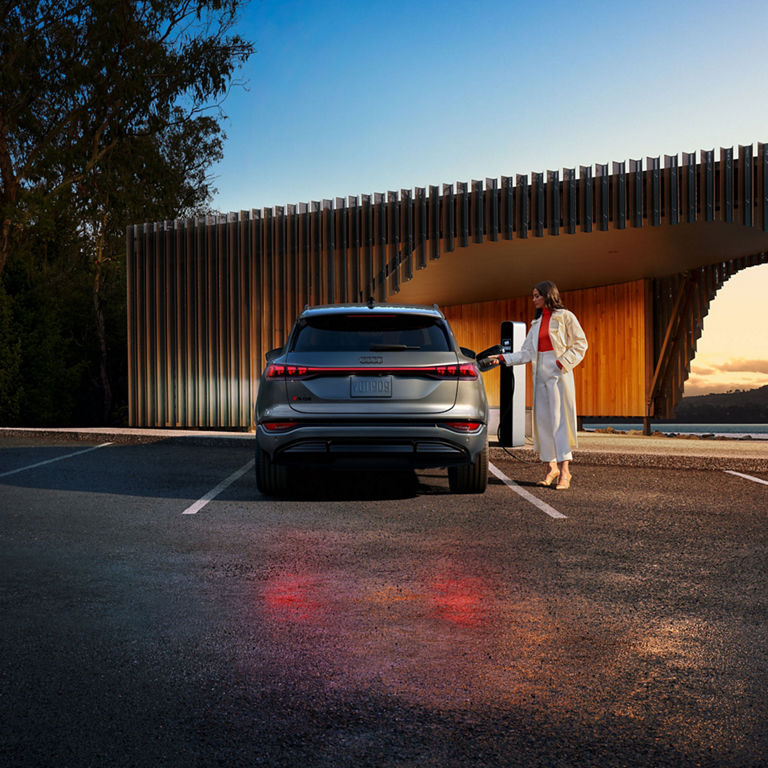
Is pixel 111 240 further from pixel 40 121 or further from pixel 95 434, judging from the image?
pixel 95 434

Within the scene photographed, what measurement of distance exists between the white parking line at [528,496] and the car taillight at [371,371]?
58.0 inches

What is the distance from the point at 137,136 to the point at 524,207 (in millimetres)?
19577

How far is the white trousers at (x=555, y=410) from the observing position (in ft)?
32.3

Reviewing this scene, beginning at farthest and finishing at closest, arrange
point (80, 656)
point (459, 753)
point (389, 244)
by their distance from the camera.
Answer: point (389, 244) → point (80, 656) → point (459, 753)

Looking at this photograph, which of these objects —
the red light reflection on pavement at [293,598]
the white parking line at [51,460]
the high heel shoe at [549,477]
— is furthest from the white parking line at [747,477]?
the white parking line at [51,460]

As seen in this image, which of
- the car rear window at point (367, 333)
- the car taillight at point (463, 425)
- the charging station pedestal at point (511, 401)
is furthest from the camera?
the charging station pedestal at point (511, 401)

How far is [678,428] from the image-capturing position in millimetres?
24594

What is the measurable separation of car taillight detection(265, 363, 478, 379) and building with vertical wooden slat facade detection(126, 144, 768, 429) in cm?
869

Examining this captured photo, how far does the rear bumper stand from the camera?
8383 mm

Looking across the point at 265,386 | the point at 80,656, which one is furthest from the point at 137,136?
the point at 80,656

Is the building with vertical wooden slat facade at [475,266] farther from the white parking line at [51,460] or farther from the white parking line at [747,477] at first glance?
the white parking line at [747,477]

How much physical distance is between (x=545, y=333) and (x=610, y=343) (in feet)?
41.5

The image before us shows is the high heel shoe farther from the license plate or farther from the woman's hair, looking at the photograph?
the license plate

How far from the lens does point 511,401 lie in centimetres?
1388
